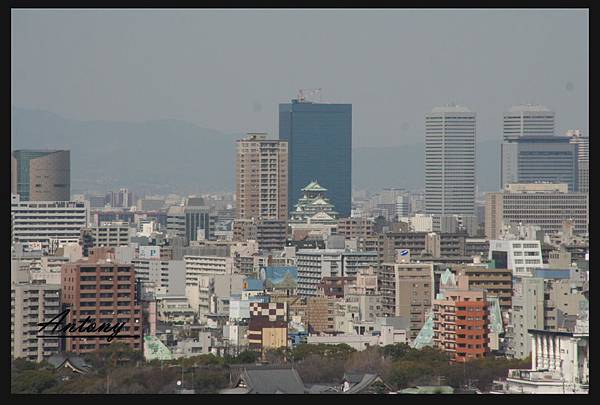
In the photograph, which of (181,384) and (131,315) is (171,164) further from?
(181,384)

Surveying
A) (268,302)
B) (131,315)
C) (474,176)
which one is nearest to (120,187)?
(474,176)

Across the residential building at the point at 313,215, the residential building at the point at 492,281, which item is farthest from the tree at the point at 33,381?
the residential building at the point at 313,215

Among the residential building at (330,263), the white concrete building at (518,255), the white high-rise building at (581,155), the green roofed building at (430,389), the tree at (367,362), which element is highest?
the white high-rise building at (581,155)

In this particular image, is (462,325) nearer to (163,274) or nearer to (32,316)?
(32,316)

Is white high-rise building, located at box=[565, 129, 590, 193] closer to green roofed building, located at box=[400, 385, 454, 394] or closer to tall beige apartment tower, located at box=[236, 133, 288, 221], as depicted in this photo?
tall beige apartment tower, located at box=[236, 133, 288, 221]

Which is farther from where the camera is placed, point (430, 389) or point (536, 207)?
point (536, 207)

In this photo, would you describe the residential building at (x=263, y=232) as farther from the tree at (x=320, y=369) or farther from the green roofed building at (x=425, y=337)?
the tree at (x=320, y=369)

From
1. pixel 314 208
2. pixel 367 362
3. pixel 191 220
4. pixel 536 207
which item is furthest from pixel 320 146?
pixel 367 362
